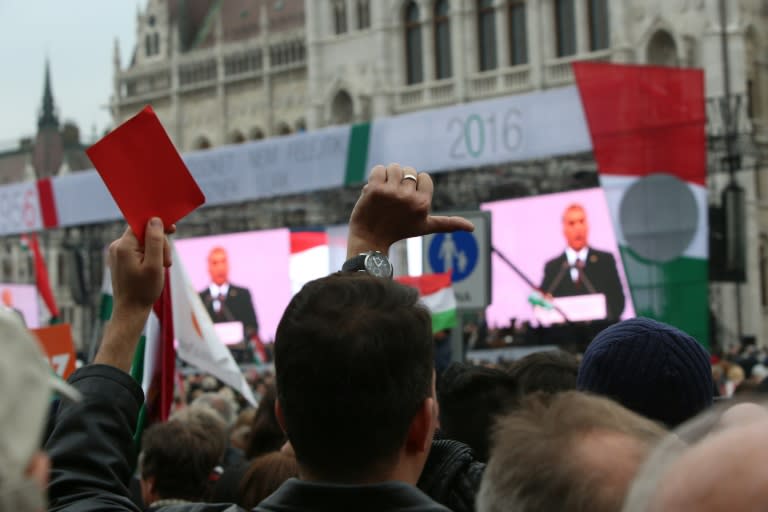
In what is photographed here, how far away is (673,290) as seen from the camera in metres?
13.4

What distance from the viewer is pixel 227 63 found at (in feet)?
120

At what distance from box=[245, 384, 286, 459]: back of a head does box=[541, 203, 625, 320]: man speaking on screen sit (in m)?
10.5

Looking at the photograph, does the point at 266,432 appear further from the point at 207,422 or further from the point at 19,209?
the point at 19,209

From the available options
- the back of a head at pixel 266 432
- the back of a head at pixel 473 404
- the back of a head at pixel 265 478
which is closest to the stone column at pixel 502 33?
the back of a head at pixel 266 432

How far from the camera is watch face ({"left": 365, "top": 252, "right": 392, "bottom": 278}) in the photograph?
2.25 meters

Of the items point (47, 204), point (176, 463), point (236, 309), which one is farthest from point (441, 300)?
point (47, 204)

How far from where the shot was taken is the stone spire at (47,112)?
5601cm

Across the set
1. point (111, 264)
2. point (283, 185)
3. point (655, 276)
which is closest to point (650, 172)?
point (655, 276)

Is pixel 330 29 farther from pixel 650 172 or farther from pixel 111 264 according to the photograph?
pixel 111 264

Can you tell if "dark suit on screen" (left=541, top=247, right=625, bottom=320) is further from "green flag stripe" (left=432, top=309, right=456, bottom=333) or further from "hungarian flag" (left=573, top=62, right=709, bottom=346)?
"green flag stripe" (left=432, top=309, right=456, bottom=333)

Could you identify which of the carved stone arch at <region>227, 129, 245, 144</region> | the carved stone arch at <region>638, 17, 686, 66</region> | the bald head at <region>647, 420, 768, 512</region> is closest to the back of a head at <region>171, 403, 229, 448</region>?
the bald head at <region>647, 420, 768, 512</region>

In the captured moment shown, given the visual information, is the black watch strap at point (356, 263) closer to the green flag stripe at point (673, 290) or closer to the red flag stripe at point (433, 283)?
the red flag stripe at point (433, 283)

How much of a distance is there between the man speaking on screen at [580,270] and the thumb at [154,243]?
13.2 m

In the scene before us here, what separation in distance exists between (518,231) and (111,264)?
16.3 metres
